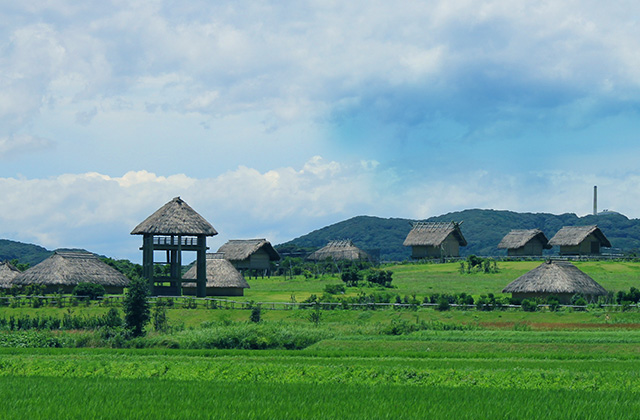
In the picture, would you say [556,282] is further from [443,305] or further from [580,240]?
[580,240]

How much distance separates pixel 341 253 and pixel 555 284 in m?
47.1

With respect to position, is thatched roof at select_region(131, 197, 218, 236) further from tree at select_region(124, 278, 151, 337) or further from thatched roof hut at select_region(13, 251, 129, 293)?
tree at select_region(124, 278, 151, 337)

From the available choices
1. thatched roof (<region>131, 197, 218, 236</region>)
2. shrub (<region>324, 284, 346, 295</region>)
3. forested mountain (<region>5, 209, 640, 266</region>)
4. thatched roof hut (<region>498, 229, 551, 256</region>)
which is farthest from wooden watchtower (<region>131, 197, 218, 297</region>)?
forested mountain (<region>5, 209, 640, 266</region>)

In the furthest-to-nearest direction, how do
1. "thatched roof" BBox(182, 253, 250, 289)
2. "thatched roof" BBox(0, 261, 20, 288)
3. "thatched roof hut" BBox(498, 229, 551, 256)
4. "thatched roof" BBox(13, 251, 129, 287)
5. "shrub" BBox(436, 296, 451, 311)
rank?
"thatched roof hut" BBox(498, 229, 551, 256)
"thatched roof" BBox(0, 261, 20, 288)
"thatched roof" BBox(182, 253, 250, 289)
"thatched roof" BBox(13, 251, 129, 287)
"shrub" BBox(436, 296, 451, 311)

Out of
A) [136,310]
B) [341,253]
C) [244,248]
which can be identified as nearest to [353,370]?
[136,310]

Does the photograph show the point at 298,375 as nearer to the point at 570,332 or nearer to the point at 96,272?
the point at 570,332

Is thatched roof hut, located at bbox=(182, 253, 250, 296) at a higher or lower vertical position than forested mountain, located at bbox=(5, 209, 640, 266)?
lower

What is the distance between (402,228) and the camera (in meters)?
197

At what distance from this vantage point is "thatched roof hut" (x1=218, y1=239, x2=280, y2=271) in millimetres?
83188

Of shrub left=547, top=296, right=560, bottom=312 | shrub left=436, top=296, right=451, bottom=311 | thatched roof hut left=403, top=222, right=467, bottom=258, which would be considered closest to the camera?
shrub left=547, top=296, right=560, bottom=312

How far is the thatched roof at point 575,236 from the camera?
83.5 metres

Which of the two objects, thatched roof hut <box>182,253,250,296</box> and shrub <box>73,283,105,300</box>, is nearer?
shrub <box>73,283,105,300</box>

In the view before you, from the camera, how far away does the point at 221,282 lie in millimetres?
64875

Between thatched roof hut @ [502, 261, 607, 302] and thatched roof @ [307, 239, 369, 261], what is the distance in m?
41.8
